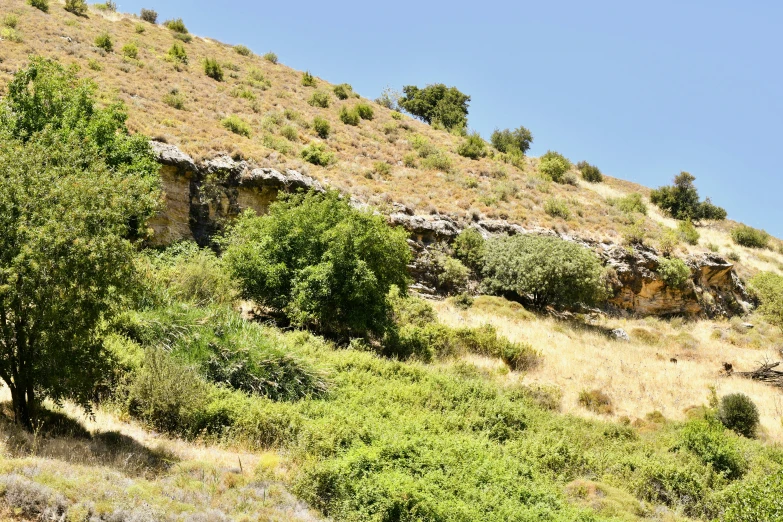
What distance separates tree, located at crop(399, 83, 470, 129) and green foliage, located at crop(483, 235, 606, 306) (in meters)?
29.9

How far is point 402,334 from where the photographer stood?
701 inches

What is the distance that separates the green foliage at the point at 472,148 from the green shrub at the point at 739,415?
29112 millimetres

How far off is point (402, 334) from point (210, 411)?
870 cm

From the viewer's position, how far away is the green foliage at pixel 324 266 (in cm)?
1599

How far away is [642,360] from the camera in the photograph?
2075 cm

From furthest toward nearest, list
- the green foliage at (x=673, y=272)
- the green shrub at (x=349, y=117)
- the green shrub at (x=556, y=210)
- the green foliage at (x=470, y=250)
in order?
the green shrub at (x=349, y=117), the green shrub at (x=556, y=210), the green foliage at (x=673, y=272), the green foliage at (x=470, y=250)

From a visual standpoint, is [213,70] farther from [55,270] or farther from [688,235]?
[55,270]

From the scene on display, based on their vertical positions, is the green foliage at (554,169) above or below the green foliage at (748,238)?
above

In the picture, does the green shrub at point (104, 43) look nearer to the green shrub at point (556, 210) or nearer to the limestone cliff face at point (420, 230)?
the limestone cliff face at point (420, 230)

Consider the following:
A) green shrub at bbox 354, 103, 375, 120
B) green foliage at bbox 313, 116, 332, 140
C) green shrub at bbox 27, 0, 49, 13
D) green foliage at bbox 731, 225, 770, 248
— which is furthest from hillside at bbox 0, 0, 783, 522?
green foliage at bbox 731, 225, 770, 248

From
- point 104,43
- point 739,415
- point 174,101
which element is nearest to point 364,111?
point 174,101

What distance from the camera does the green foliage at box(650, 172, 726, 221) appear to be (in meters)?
46.3

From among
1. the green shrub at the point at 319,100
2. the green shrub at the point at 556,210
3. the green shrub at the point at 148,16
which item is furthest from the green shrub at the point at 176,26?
the green shrub at the point at 556,210

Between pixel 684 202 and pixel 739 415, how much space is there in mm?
36398
